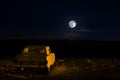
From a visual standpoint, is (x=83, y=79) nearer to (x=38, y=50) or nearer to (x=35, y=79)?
(x=35, y=79)

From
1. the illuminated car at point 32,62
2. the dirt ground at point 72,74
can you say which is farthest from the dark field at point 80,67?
the illuminated car at point 32,62

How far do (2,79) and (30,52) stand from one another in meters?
5.38

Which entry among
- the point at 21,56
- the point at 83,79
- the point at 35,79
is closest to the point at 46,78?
the point at 35,79

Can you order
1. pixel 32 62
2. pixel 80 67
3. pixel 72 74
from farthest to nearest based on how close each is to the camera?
pixel 80 67 < pixel 32 62 < pixel 72 74

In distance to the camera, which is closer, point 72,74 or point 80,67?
point 72,74

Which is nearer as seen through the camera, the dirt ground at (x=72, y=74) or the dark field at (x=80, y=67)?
the dirt ground at (x=72, y=74)

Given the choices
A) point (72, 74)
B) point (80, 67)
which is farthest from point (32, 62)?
point (80, 67)

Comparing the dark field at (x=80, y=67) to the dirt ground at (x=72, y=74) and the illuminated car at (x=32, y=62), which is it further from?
the illuminated car at (x=32, y=62)

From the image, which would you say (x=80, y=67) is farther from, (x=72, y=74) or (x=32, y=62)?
(x=32, y=62)

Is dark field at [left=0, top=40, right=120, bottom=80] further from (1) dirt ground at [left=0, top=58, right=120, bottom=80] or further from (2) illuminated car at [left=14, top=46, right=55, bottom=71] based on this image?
(2) illuminated car at [left=14, top=46, right=55, bottom=71]

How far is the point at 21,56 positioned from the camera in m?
20.7

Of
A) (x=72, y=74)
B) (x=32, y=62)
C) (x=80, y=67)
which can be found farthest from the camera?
(x=80, y=67)

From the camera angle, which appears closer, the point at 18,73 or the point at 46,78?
the point at 46,78

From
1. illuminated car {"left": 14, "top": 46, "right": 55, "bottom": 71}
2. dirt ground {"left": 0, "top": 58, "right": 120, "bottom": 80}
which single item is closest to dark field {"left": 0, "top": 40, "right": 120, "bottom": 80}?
dirt ground {"left": 0, "top": 58, "right": 120, "bottom": 80}
